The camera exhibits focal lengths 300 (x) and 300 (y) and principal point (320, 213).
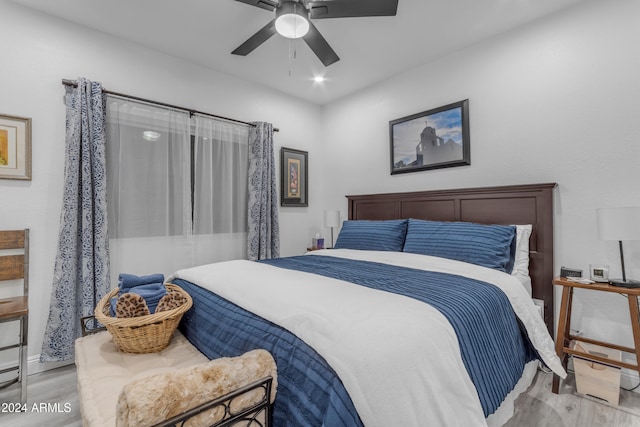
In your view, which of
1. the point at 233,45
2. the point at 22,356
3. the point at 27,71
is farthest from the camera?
the point at 233,45

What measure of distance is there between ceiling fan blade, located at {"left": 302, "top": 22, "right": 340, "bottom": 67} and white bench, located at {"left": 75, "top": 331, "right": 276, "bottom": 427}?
6.88ft

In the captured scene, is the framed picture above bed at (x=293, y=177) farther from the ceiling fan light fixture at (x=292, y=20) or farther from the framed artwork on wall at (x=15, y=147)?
the framed artwork on wall at (x=15, y=147)

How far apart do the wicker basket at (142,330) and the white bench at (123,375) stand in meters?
0.04

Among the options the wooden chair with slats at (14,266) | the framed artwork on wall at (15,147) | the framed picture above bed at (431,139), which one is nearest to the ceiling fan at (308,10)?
the framed picture above bed at (431,139)

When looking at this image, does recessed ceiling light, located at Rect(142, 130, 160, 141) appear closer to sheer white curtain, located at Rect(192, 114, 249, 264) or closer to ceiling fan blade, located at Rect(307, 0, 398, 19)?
sheer white curtain, located at Rect(192, 114, 249, 264)

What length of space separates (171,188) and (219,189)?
49cm

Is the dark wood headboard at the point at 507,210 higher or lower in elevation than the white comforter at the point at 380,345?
higher

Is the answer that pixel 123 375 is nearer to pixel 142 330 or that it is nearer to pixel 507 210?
pixel 142 330

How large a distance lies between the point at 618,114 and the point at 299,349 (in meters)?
2.64

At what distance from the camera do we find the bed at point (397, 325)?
885 millimetres

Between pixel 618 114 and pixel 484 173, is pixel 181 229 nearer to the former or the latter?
pixel 484 173

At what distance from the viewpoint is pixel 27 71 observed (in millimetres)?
2273

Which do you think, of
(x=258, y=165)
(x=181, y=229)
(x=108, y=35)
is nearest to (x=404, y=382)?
(x=181, y=229)

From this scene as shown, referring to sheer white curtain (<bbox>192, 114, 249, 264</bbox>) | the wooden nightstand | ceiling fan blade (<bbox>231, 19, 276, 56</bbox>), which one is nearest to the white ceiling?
ceiling fan blade (<bbox>231, 19, 276, 56</bbox>)
